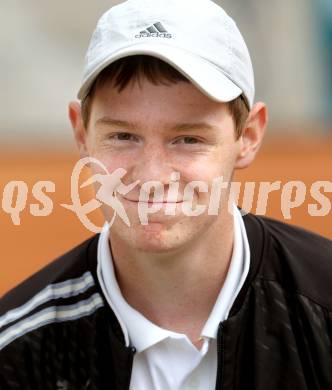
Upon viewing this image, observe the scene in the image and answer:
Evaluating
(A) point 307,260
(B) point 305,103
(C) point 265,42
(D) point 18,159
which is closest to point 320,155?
(B) point 305,103

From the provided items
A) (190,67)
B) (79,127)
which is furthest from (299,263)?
(79,127)

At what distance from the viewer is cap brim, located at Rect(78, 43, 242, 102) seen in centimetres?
263

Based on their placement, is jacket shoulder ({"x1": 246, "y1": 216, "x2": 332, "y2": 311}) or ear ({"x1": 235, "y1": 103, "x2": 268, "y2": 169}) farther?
ear ({"x1": 235, "y1": 103, "x2": 268, "y2": 169})

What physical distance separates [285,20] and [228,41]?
624 centimetres

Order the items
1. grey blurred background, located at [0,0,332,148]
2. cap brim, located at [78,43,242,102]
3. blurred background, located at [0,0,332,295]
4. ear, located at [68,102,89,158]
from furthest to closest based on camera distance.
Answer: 1. grey blurred background, located at [0,0,332,148]
2. blurred background, located at [0,0,332,295]
3. ear, located at [68,102,89,158]
4. cap brim, located at [78,43,242,102]

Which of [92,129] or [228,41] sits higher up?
[228,41]

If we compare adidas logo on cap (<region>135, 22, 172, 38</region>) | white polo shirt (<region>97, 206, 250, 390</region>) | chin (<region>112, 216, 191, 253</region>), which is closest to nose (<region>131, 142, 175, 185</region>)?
chin (<region>112, 216, 191, 253</region>)

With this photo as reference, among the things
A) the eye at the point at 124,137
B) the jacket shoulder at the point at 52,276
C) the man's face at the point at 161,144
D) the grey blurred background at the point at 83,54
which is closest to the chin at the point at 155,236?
the man's face at the point at 161,144

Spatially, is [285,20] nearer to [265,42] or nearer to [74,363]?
[265,42]

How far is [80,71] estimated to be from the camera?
8.77 m

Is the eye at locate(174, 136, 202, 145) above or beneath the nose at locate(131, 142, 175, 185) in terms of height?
above

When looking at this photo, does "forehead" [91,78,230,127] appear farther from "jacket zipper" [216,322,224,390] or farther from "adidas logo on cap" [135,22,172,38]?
"jacket zipper" [216,322,224,390]

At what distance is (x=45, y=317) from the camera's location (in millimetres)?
2898

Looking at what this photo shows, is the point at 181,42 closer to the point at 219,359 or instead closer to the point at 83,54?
the point at 219,359
